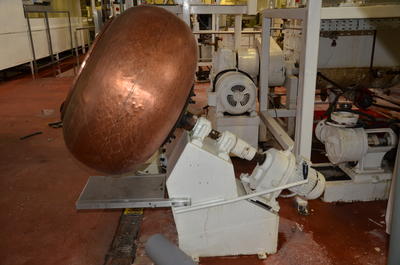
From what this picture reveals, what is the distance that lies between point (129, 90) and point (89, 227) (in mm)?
1261

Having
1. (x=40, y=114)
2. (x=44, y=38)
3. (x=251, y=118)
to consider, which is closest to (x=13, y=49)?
(x=44, y=38)

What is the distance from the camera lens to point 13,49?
562 centimetres

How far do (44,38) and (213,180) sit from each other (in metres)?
6.80

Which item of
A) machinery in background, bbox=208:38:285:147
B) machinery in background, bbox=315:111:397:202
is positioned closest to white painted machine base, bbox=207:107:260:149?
machinery in background, bbox=208:38:285:147

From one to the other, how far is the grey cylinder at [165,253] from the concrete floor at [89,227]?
862 millimetres

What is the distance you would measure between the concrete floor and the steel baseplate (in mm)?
419

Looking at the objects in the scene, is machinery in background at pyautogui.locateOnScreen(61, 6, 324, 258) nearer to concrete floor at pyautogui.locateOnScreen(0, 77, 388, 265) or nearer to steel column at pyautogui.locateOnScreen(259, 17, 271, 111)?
concrete floor at pyautogui.locateOnScreen(0, 77, 388, 265)

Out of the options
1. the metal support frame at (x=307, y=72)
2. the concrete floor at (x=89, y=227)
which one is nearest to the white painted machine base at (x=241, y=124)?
the concrete floor at (x=89, y=227)

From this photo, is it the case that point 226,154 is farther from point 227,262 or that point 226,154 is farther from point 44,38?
point 44,38

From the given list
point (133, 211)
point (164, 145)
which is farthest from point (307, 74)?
point (133, 211)

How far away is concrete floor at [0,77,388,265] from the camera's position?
1500mm

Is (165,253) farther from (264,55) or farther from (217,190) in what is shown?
(264,55)

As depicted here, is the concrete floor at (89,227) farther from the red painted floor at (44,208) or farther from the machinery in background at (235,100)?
the machinery in background at (235,100)

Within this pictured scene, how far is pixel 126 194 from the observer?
119 cm
